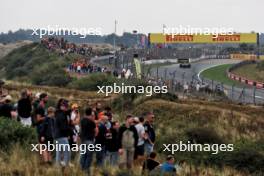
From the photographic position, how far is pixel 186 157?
2102 centimetres

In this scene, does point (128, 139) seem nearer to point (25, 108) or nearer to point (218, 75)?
point (25, 108)

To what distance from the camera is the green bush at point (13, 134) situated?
15797 mm

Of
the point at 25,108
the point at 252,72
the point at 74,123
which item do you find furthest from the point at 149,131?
the point at 252,72

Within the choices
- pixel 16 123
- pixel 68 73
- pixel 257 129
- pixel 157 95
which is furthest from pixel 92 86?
pixel 16 123

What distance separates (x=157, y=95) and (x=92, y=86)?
13468 mm

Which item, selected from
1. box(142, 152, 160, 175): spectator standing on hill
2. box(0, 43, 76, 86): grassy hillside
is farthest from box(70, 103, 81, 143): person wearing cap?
box(0, 43, 76, 86): grassy hillside

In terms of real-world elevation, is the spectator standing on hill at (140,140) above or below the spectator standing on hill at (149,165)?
above

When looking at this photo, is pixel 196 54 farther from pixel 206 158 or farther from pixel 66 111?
pixel 66 111

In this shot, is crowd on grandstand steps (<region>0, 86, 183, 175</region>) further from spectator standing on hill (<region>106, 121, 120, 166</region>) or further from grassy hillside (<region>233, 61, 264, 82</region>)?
grassy hillside (<region>233, 61, 264, 82</region>)

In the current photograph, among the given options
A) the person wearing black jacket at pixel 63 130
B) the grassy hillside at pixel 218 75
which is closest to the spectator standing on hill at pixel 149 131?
the person wearing black jacket at pixel 63 130

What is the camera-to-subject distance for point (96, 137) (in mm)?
13914

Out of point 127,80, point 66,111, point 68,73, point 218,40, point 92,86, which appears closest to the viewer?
point 66,111

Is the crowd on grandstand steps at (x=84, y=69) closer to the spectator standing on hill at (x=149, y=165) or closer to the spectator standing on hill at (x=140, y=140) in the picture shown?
the spectator standing on hill at (x=140, y=140)

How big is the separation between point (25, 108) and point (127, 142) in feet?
10.3
